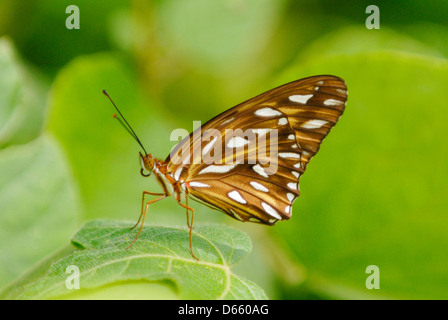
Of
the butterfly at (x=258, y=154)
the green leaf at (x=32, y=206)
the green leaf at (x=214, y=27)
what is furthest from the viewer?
the green leaf at (x=214, y=27)

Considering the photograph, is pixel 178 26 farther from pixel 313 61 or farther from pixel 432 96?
pixel 432 96

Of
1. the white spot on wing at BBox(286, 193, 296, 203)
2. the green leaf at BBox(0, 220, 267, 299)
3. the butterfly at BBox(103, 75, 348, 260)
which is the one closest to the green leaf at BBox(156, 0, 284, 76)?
the butterfly at BBox(103, 75, 348, 260)

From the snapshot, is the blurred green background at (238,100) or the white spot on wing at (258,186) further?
the white spot on wing at (258,186)

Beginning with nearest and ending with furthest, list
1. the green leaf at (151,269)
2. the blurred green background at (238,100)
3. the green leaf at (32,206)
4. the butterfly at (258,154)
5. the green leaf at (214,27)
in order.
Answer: the green leaf at (151,269) < the green leaf at (32,206) < the blurred green background at (238,100) < the butterfly at (258,154) < the green leaf at (214,27)

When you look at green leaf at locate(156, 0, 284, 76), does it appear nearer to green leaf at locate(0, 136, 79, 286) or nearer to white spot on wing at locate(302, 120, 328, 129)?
white spot on wing at locate(302, 120, 328, 129)

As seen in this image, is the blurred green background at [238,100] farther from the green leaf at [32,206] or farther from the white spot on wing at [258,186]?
the white spot on wing at [258,186]

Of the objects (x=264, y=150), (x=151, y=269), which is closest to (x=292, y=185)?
(x=264, y=150)

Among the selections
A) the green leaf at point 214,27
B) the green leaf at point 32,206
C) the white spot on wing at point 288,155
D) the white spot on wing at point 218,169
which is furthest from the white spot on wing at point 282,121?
the green leaf at point 214,27
